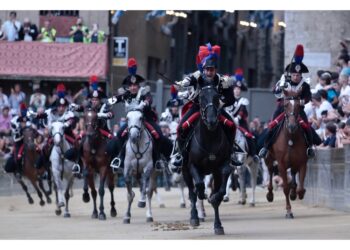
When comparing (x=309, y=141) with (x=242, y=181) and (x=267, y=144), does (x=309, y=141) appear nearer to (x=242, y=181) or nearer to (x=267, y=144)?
(x=267, y=144)

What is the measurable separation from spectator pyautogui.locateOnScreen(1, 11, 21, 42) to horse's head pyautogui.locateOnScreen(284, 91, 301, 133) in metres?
21.4

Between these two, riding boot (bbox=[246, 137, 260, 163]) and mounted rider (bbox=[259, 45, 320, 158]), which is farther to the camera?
riding boot (bbox=[246, 137, 260, 163])

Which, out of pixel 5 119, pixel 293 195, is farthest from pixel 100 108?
pixel 5 119

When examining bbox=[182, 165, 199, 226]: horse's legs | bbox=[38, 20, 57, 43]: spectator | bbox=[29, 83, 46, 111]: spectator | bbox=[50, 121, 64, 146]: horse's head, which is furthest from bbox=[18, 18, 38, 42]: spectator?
bbox=[182, 165, 199, 226]: horse's legs

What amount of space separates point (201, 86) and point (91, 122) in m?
6.18

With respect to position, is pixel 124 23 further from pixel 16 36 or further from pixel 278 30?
pixel 278 30

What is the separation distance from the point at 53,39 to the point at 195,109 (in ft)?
83.9

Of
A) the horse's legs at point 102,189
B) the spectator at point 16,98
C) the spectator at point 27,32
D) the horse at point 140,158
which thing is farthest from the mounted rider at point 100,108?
the spectator at point 27,32

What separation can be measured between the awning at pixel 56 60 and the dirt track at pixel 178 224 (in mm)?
14081

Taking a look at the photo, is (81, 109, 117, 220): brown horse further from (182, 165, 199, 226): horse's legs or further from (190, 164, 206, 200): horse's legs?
(190, 164, 206, 200): horse's legs

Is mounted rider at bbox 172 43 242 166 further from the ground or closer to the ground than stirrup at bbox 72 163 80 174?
further from the ground

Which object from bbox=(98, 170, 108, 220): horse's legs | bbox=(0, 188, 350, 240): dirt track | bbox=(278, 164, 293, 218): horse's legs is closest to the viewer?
bbox=(0, 188, 350, 240): dirt track

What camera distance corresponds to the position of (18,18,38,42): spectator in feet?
155

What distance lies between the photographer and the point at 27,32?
47.2m
